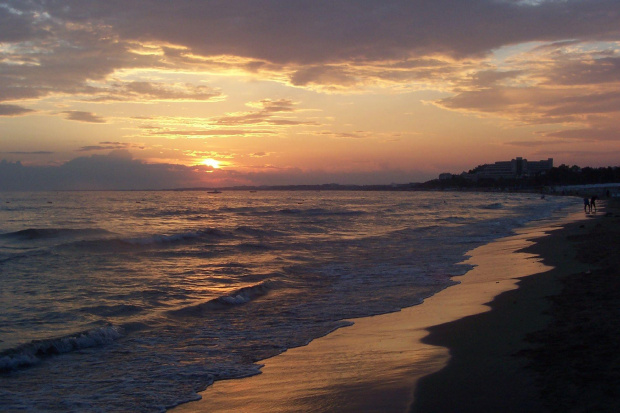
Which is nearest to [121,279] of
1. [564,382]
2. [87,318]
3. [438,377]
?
[87,318]

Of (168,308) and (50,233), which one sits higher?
(50,233)

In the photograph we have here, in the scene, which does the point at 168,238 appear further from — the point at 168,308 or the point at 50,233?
the point at 168,308

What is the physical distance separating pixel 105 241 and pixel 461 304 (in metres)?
19.5

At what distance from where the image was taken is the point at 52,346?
805 cm

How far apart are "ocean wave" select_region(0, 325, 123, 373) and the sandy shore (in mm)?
3214

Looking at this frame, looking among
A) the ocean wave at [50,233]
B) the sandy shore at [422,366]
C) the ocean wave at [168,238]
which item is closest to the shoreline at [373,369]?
the sandy shore at [422,366]

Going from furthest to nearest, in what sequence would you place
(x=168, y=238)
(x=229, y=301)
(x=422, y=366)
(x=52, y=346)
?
1. (x=168, y=238)
2. (x=229, y=301)
3. (x=52, y=346)
4. (x=422, y=366)

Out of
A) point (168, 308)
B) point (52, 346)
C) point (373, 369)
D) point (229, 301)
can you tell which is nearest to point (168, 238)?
point (229, 301)

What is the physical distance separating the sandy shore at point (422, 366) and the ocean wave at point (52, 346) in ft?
10.5

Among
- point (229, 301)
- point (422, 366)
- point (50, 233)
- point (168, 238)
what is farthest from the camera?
point (50, 233)

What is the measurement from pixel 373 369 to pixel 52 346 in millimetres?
5325

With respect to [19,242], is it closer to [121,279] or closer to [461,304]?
[121,279]

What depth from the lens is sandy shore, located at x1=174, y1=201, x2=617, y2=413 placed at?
17.3 ft

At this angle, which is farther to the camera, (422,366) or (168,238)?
(168,238)
